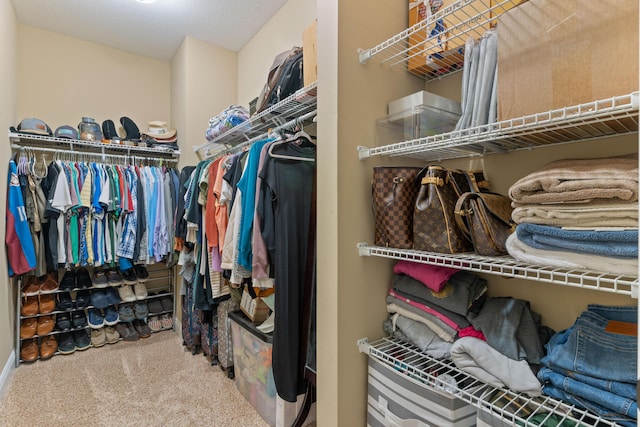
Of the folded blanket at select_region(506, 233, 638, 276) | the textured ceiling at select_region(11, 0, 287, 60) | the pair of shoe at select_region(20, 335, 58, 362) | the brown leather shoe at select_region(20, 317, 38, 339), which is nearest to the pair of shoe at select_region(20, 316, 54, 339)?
the brown leather shoe at select_region(20, 317, 38, 339)

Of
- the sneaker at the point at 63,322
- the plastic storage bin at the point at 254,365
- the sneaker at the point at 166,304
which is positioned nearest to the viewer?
the plastic storage bin at the point at 254,365

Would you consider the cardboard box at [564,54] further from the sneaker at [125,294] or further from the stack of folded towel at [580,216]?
the sneaker at [125,294]

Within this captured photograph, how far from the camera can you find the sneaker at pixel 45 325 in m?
2.58

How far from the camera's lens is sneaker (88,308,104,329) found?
2.77 metres

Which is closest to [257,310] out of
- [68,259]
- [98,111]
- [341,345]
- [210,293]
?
[210,293]

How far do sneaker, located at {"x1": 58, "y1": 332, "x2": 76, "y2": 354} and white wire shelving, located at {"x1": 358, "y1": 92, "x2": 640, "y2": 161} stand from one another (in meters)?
2.93

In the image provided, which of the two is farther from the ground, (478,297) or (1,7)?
(1,7)

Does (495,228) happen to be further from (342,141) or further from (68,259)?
(68,259)

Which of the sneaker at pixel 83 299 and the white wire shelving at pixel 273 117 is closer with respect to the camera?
the white wire shelving at pixel 273 117

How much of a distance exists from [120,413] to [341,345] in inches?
62.1

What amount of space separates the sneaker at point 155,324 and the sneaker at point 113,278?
0.46 meters

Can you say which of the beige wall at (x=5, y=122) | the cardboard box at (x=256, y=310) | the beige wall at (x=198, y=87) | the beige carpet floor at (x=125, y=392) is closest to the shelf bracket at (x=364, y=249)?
the cardboard box at (x=256, y=310)

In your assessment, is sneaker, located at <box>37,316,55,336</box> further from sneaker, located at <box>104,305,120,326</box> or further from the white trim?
sneaker, located at <box>104,305,120,326</box>

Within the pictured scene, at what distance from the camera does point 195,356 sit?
8.47 ft
